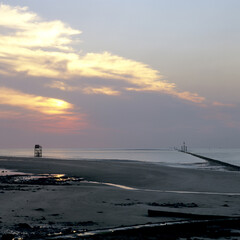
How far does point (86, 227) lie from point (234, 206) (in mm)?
8142

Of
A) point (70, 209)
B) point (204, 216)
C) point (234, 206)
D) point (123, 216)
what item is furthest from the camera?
point (234, 206)

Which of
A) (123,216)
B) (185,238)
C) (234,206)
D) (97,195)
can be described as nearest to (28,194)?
(97,195)

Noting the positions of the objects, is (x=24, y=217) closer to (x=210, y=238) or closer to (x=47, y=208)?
(x=47, y=208)

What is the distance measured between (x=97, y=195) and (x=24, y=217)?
292 inches

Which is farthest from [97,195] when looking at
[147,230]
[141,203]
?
[147,230]

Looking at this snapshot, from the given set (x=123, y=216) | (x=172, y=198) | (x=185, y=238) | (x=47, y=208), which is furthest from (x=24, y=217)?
(x=172, y=198)

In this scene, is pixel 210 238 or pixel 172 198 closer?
pixel 210 238

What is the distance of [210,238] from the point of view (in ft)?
35.1

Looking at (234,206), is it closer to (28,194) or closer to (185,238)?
(185,238)

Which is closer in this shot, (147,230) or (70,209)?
(147,230)

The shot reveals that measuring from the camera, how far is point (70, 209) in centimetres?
1634

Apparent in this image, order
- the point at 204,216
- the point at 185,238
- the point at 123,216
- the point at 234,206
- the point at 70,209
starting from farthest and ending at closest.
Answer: the point at 234,206 < the point at 70,209 < the point at 123,216 < the point at 204,216 < the point at 185,238

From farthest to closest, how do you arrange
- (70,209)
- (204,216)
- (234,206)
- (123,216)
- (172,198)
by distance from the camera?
(172,198) < (234,206) < (70,209) < (123,216) < (204,216)

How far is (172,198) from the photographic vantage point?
20422 millimetres
